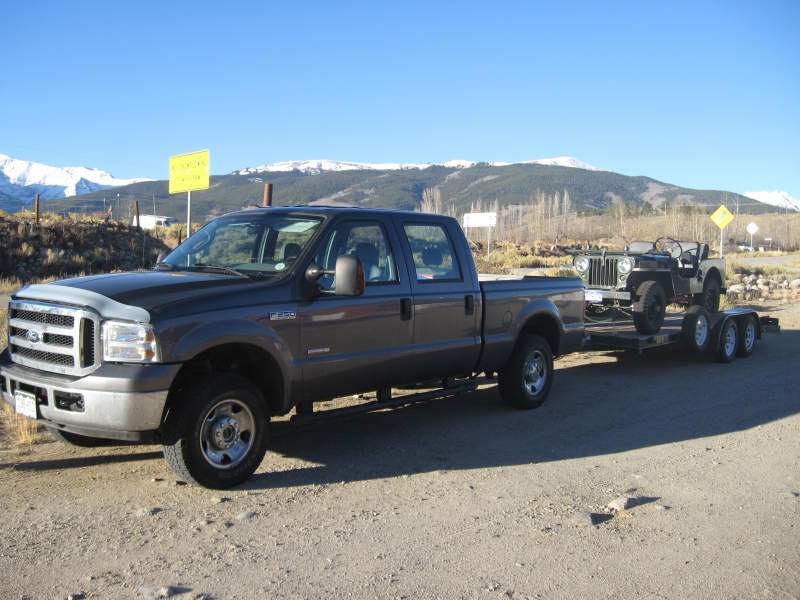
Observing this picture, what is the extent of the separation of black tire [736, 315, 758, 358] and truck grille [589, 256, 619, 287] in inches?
81.5

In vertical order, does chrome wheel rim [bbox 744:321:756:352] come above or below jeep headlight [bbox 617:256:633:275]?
below

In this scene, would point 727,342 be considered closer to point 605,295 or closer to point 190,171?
point 605,295

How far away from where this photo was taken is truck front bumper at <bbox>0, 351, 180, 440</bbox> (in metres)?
4.99

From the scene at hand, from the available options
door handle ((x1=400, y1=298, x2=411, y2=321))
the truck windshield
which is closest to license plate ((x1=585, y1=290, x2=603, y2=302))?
door handle ((x1=400, y1=298, x2=411, y2=321))

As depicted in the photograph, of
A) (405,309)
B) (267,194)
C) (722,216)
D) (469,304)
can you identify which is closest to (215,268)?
(405,309)

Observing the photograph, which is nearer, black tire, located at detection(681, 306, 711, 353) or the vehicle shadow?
the vehicle shadow

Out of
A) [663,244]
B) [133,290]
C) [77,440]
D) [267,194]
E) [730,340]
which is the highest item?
[267,194]

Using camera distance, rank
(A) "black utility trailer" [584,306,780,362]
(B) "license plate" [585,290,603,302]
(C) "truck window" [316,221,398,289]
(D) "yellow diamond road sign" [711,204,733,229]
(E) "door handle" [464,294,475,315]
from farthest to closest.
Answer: (D) "yellow diamond road sign" [711,204,733,229], (B) "license plate" [585,290,603,302], (A) "black utility trailer" [584,306,780,362], (E) "door handle" [464,294,475,315], (C) "truck window" [316,221,398,289]

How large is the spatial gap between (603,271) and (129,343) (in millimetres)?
9408

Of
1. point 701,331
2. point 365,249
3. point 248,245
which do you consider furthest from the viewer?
point 701,331

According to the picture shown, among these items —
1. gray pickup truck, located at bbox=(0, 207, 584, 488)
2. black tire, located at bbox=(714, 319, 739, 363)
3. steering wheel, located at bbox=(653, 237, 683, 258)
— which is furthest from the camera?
steering wheel, located at bbox=(653, 237, 683, 258)

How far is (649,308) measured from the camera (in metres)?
11.6

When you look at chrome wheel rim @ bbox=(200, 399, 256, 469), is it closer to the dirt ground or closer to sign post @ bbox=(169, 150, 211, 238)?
the dirt ground

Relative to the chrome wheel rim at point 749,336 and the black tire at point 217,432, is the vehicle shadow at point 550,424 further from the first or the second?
the chrome wheel rim at point 749,336
